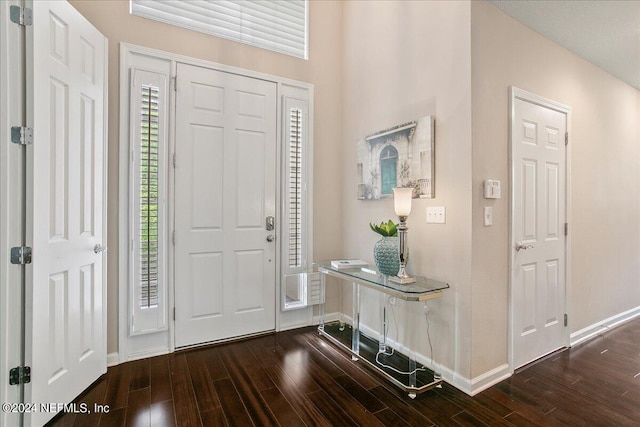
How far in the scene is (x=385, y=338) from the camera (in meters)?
2.65

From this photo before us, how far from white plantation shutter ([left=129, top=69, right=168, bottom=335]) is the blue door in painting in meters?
1.94

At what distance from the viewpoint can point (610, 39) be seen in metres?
2.61

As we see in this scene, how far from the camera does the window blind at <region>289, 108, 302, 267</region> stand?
3.19 m

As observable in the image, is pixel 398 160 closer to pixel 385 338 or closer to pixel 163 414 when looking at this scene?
pixel 385 338

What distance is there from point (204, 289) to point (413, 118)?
2373 millimetres

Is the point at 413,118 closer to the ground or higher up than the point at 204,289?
higher up

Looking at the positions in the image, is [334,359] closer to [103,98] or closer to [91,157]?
[91,157]

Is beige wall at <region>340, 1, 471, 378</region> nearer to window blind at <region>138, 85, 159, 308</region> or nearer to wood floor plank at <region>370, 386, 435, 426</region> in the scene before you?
wood floor plank at <region>370, 386, 435, 426</region>

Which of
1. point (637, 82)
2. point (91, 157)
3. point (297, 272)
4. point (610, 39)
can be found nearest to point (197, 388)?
point (297, 272)

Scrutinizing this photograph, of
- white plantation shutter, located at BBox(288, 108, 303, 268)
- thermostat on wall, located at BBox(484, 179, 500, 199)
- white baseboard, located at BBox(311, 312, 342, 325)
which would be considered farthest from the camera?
white baseboard, located at BBox(311, 312, 342, 325)

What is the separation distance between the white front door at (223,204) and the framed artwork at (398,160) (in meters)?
0.94

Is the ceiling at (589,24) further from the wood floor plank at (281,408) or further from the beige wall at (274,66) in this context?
the wood floor plank at (281,408)

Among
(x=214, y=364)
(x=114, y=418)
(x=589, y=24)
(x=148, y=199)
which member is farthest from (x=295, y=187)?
(x=589, y=24)

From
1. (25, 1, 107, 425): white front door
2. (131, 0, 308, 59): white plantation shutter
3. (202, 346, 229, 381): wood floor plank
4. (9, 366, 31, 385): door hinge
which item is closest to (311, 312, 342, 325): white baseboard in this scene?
(202, 346, 229, 381): wood floor plank
